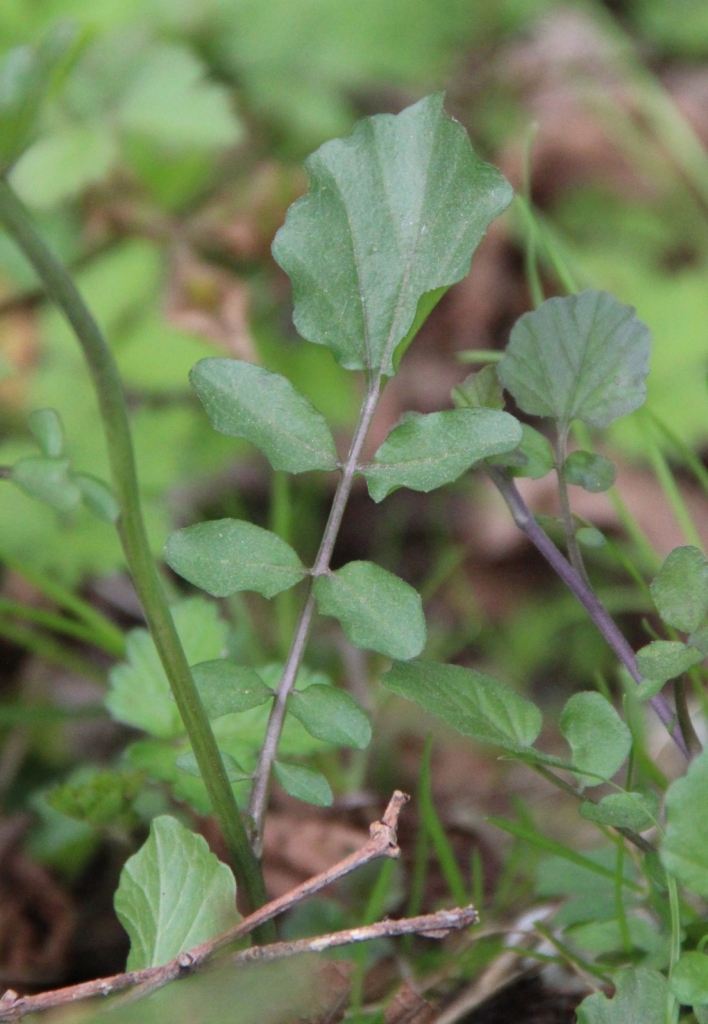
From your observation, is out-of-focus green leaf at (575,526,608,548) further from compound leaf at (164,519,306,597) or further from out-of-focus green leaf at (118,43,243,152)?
out-of-focus green leaf at (118,43,243,152)

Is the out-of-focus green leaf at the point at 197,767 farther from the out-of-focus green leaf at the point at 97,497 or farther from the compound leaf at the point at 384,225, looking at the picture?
the compound leaf at the point at 384,225

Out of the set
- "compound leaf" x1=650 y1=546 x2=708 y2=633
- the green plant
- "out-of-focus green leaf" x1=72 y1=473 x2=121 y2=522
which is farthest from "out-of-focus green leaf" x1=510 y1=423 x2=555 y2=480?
"out-of-focus green leaf" x1=72 y1=473 x2=121 y2=522

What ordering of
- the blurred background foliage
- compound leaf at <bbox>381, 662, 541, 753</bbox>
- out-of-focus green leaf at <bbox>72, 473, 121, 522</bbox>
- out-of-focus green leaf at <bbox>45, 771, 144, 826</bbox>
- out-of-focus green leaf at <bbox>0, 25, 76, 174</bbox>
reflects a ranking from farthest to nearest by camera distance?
the blurred background foliage < out-of-focus green leaf at <bbox>45, 771, 144, 826</bbox> < compound leaf at <bbox>381, 662, 541, 753</bbox> < out-of-focus green leaf at <bbox>72, 473, 121, 522</bbox> < out-of-focus green leaf at <bbox>0, 25, 76, 174</bbox>

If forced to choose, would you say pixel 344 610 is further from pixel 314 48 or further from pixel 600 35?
pixel 600 35

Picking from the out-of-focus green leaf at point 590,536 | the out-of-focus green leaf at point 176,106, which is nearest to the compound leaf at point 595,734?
the out-of-focus green leaf at point 590,536

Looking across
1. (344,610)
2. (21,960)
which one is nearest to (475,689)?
(344,610)

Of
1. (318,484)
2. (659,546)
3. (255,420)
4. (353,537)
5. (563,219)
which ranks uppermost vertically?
(255,420)

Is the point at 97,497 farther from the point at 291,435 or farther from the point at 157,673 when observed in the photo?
the point at 157,673
